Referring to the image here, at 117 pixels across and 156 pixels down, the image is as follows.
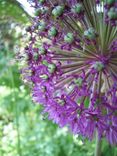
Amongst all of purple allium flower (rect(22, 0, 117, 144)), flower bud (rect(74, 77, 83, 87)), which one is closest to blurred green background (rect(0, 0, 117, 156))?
purple allium flower (rect(22, 0, 117, 144))

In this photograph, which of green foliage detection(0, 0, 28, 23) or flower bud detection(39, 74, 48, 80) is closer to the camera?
flower bud detection(39, 74, 48, 80)

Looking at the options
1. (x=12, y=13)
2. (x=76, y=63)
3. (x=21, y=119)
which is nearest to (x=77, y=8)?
(x=76, y=63)

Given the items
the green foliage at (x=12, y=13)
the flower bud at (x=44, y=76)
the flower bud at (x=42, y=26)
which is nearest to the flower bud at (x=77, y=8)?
the flower bud at (x=42, y=26)

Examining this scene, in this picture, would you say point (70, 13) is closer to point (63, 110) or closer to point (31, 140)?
point (63, 110)

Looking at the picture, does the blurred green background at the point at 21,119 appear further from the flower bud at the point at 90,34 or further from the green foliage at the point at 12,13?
the flower bud at the point at 90,34

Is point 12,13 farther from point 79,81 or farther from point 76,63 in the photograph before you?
point 79,81

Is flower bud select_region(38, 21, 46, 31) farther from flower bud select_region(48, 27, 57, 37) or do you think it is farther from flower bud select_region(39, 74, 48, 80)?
flower bud select_region(39, 74, 48, 80)
